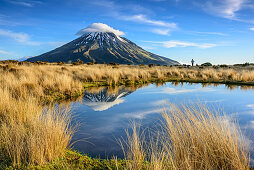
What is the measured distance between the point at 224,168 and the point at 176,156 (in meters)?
0.72

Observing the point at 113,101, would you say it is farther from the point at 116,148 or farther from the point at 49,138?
the point at 49,138

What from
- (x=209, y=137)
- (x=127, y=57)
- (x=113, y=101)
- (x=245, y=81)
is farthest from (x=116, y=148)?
(x=127, y=57)

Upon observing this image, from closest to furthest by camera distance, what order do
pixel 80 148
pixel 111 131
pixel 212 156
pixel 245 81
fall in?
pixel 212 156
pixel 80 148
pixel 111 131
pixel 245 81

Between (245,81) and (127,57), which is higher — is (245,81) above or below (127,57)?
below

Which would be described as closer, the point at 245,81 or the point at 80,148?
the point at 80,148

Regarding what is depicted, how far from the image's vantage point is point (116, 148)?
4.02 m

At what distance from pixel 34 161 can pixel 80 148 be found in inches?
45.0

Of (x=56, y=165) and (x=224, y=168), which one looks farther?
(x=56, y=165)

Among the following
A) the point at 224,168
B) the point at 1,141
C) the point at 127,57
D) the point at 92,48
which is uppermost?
the point at 92,48

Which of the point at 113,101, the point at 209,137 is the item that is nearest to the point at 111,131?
the point at 209,137

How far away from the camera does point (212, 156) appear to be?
9.11 feet

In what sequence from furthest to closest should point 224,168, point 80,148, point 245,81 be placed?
point 245,81
point 80,148
point 224,168

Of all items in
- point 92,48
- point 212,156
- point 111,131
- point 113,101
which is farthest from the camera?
point 92,48

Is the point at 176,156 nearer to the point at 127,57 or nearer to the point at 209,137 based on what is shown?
the point at 209,137
